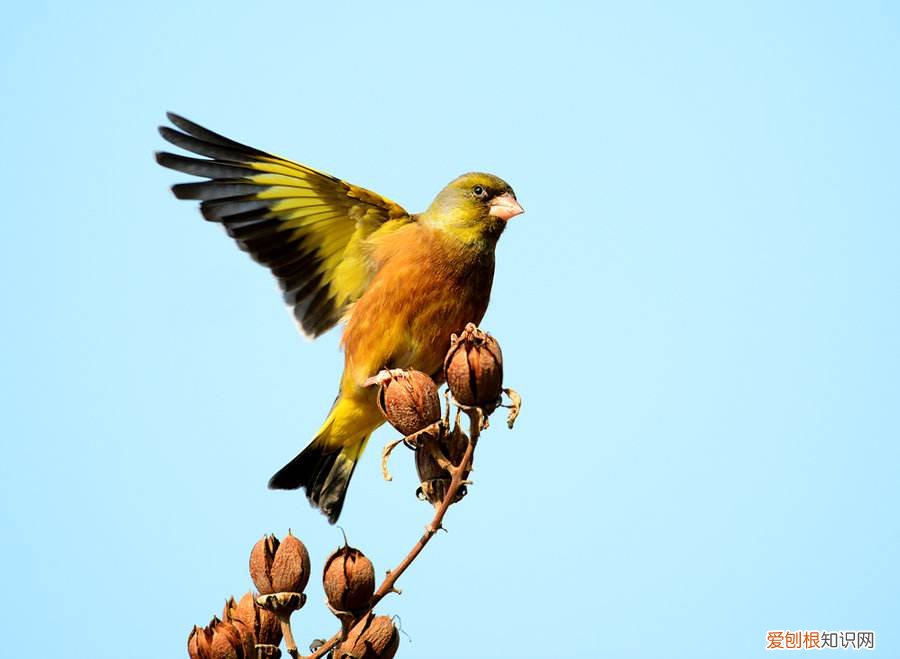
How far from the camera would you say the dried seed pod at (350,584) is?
3451 mm

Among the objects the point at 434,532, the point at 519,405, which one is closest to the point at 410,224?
the point at 519,405

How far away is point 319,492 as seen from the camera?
19.6 ft

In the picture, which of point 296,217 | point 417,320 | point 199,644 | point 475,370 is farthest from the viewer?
point 296,217

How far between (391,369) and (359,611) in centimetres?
220

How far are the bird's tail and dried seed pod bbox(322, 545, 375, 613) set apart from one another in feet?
7.96

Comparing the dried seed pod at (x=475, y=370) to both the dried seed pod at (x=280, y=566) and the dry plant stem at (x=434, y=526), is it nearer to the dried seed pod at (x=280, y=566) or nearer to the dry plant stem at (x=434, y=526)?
the dry plant stem at (x=434, y=526)

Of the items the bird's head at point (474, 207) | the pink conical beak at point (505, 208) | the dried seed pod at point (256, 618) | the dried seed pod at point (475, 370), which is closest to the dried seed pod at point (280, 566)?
the dried seed pod at point (256, 618)

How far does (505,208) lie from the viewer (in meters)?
5.93

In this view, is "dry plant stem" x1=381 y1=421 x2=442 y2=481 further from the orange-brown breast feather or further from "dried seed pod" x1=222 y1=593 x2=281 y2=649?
the orange-brown breast feather

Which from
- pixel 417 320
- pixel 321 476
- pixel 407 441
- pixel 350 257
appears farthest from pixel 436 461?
pixel 350 257

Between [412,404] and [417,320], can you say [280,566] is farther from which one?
[417,320]

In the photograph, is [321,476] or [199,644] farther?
[321,476]

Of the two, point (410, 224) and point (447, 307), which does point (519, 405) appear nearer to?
point (447, 307)

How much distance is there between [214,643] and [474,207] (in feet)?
10.6
